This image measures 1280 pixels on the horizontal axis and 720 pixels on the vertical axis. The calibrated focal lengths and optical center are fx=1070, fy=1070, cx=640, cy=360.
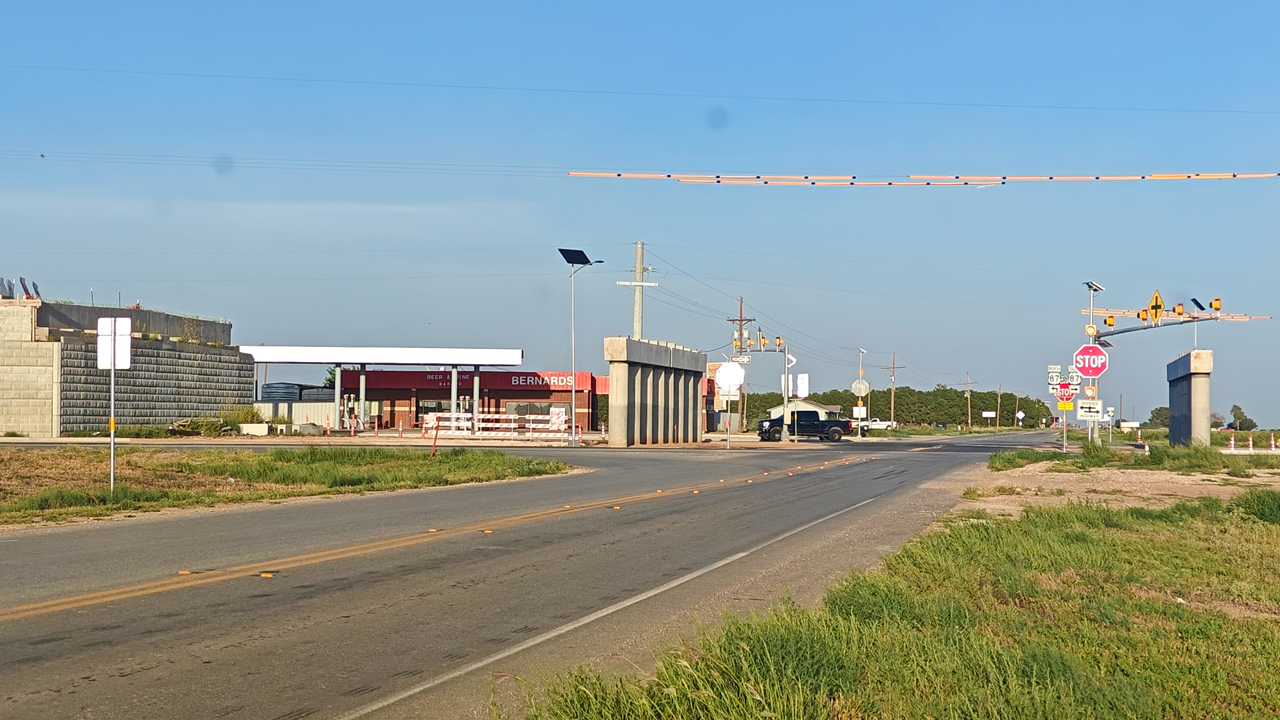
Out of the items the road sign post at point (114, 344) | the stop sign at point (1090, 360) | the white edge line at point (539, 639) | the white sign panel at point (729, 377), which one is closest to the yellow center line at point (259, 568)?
the white edge line at point (539, 639)

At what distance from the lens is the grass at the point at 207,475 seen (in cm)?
1811

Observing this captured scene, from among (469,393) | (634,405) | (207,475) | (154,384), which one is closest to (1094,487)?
(207,475)

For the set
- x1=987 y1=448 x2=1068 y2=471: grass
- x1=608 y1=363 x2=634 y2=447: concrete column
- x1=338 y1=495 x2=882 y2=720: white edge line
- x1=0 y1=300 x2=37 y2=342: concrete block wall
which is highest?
x1=0 y1=300 x2=37 y2=342: concrete block wall

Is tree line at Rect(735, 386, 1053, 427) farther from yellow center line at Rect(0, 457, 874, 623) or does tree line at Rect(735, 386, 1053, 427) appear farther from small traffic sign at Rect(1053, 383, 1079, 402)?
yellow center line at Rect(0, 457, 874, 623)

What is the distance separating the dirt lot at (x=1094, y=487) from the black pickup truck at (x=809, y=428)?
3732 centimetres

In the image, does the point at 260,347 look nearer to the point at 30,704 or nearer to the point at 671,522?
the point at 671,522

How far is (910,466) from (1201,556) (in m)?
25.9

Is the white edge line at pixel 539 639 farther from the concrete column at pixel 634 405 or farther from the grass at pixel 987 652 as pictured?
the concrete column at pixel 634 405

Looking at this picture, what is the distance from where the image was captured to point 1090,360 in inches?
1206

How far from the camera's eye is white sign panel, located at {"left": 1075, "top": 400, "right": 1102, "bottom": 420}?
3997 cm

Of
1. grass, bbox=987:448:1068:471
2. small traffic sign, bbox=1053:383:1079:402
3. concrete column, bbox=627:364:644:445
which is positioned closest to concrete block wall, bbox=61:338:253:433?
concrete column, bbox=627:364:644:445

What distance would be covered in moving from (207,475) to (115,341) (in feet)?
25.0

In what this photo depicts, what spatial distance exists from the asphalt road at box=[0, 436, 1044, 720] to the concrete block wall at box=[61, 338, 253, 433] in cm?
3625

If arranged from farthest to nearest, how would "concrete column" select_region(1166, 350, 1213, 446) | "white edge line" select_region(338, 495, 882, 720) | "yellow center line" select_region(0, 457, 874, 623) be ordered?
"concrete column" select_region(1166, 350, 1213, 446)
"yellow center line" select_region(0, 457, 874, 623)
"white edge line" select_region(338, 495, 882, 720)
